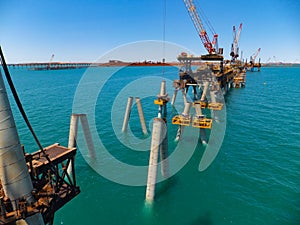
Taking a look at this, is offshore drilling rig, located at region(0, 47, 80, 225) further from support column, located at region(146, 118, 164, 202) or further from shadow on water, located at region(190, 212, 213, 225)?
shadow on water, located at region(190, 212, 213, 225)

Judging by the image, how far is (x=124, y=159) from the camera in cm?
2600

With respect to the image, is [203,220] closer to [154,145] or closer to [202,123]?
[154,145]

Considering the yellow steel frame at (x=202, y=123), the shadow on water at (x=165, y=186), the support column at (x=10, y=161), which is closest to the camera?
the support column at (x=10, y=161)

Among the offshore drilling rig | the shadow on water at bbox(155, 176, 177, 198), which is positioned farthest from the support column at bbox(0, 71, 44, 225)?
the shadow on water at bbox(155, 176, 177, 198)

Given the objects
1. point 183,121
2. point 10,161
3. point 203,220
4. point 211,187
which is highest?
point 10,161

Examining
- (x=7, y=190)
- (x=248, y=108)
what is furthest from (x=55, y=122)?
(x=248, y=108)

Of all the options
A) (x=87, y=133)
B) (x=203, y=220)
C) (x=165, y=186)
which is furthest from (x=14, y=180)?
(x=165, y=186)

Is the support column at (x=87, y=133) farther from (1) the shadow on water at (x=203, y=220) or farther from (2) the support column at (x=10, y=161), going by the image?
(1) the shadow on water at (x=203, y=220)

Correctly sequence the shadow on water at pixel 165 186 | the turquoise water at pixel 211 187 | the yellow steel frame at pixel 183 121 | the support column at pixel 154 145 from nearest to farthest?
1. the support column at pixel 154 145
2. the turquoise water at pixel 211 187
3. the shadow on water at pixel 165 186
4. the yellow steel frame at pixel 183 121

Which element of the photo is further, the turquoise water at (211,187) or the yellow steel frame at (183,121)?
the yellow steel frame at (183,121)

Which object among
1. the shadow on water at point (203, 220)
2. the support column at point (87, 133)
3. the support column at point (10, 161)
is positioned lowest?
the shadow on water at point (203, 220)

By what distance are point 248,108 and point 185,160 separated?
113 feet

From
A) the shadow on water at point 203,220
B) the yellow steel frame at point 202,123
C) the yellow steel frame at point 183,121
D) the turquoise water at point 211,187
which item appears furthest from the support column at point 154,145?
the yellow steel frame at point 202,123

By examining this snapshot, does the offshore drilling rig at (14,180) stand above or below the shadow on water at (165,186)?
above
